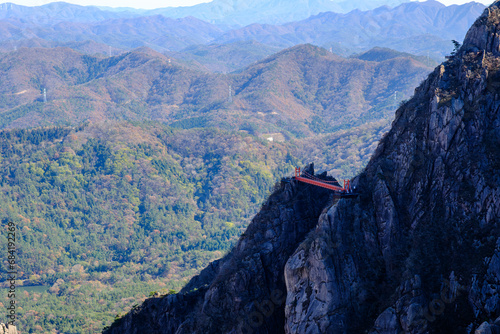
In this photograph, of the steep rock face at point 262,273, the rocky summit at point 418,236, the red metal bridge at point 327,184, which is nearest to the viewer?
the rocky summit at point 418,236

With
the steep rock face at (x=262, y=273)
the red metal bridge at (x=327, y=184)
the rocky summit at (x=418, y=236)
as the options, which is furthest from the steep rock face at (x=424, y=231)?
the steep rock face at (x=262, y=273)

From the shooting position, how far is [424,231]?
48.4 metres

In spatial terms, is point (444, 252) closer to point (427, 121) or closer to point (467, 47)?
point (427, 121)

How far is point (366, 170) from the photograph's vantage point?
55688 mm

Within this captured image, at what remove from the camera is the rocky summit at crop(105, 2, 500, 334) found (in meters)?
44.1

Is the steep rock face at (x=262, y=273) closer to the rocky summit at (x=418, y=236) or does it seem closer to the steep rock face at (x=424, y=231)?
the rocky summit at (x=418, y=236)

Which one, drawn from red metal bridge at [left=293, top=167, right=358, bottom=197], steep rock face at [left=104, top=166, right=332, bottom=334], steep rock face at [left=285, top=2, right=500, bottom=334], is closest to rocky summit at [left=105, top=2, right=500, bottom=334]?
steep rock face at [left=285, top=2, right=500, bottom=334]

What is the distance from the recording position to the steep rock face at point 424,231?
145 feet

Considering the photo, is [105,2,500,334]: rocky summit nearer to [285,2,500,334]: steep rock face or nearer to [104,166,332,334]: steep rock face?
[285,2,500,334]: steep rock face

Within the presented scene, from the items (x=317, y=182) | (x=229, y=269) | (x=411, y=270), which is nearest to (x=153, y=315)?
(x=229, y=269)

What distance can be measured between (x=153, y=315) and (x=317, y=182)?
23210mm

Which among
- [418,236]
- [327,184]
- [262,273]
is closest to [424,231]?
[418,236]

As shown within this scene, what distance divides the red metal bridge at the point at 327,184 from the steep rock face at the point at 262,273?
0.96 meters

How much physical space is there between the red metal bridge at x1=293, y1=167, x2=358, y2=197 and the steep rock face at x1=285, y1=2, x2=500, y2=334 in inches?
35.2
